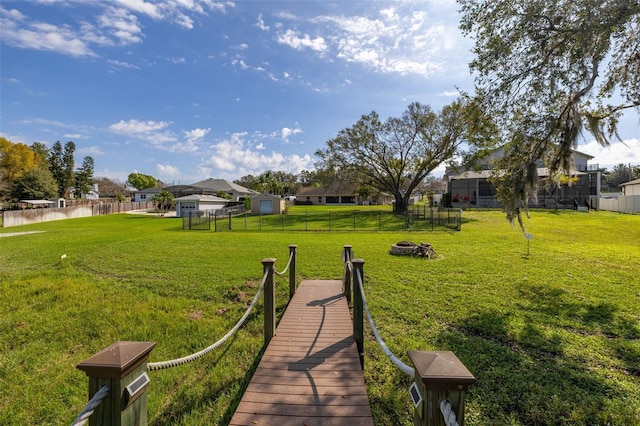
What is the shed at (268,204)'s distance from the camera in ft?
116

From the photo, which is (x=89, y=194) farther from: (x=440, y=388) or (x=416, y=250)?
(x=440, y=388)

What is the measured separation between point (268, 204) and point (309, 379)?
1296 inches

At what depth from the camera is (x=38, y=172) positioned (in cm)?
4266

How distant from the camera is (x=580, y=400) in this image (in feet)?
11.1

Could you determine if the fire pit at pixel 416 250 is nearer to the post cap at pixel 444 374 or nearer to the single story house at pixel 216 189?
the post cap at pixel 444 374

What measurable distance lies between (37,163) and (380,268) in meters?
66.2

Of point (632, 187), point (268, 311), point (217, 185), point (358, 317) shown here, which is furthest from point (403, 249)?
point (217, 185)

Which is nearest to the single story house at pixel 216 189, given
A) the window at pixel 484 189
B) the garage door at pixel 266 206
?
the garage door at pixel 266 206

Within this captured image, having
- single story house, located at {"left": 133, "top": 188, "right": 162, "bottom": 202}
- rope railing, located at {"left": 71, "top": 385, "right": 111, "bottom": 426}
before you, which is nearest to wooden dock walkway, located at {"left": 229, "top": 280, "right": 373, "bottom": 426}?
rope railing, located at {"left": 71, "top": 385, "right": 111, "bottom": 426}

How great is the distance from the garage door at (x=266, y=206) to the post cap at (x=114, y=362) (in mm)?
34273

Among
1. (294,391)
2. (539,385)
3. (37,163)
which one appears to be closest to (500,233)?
(539,385)

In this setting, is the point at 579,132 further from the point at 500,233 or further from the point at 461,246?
the point at 500,233

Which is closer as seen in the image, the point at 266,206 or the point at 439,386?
the point at 439,386

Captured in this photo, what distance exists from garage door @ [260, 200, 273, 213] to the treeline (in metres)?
32.6
